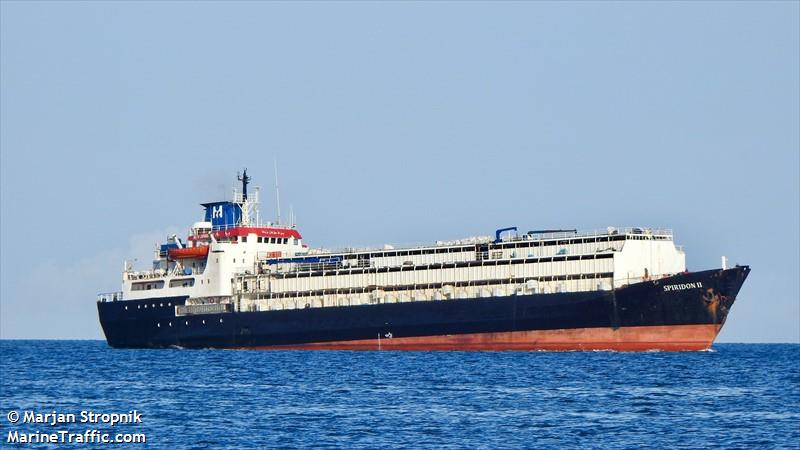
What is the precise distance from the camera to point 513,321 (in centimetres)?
8000

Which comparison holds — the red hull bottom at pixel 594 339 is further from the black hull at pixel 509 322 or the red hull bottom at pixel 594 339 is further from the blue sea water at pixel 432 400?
the blue sea water at pixel 432 400

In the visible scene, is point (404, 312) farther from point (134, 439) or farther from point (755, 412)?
point (134, 439)

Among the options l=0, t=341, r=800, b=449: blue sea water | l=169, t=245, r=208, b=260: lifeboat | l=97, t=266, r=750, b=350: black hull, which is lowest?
l=0, t=341, r=800, b=449: blue sea water

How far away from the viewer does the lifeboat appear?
3757 inches

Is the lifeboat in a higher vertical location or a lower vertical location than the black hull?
higher

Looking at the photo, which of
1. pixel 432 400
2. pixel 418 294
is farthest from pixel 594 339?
pixel 432 400

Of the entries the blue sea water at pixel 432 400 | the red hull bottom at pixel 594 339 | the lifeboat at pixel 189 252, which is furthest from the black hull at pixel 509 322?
the lifeboat at pixel 189 252

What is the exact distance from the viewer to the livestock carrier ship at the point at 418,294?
77562 millimetres

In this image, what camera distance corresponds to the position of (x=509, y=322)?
80.1 meters

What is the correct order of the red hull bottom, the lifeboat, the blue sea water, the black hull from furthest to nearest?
the lifeboat
the red hull bottom
the black hull
the blue sea water

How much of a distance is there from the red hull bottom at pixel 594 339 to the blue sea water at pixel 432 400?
1.28 meters

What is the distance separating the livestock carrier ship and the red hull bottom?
0.08 metres

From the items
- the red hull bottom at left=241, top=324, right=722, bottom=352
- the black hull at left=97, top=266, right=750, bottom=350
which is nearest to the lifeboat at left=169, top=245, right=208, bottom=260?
the black hull at left=97, top=266, right=750, bottom=350

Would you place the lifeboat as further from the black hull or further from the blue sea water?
the blue sea water
